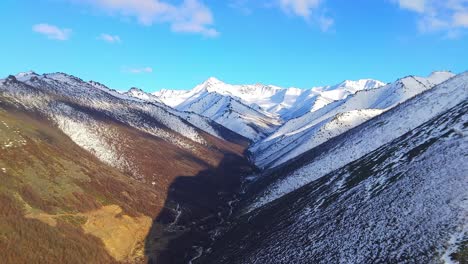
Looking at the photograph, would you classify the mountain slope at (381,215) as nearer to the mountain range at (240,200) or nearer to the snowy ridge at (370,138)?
the mountain range at (240,200)

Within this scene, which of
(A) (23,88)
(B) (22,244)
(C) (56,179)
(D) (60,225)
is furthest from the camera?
(A) (23,88)

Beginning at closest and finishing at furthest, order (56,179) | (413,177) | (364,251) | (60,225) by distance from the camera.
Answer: (364,251)
(413,177)
(60,225)
(56,179)

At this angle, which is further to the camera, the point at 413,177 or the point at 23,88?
the point at 23,88

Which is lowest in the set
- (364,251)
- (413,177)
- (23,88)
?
(364,251)

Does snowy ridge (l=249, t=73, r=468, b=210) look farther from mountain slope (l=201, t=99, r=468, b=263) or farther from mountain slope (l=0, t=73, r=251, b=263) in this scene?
mountain slope (l=0, t=73, r=251, b=263)


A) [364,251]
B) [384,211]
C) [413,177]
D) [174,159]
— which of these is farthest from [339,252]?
[174,159]

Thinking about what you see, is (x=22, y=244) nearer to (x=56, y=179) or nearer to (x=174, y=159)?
(x=56, y=179)
